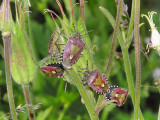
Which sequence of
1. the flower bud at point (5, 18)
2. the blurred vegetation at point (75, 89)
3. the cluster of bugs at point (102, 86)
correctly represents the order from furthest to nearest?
1. the blurred vegetation at point (75, 89)
2. the cluster of bugs at point (102, 86)
3. the flower bud at point (5, 18)

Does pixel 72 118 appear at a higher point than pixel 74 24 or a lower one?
lower

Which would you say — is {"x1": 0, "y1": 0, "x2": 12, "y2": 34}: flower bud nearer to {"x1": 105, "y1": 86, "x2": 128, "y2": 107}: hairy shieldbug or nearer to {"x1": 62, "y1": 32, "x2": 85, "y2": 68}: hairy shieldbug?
{"x1": 62, "y1": 32, "x2": 85, "y2": 68}: hairy shieldbug

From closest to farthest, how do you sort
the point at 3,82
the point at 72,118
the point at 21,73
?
the point at 21,73 → the point at 72,118 → the point at 3,82

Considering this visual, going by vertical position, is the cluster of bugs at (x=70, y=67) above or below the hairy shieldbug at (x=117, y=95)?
above

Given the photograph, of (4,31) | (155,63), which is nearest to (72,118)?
(155,63)

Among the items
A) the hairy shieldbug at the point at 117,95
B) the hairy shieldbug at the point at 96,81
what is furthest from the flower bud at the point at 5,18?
the hairy shieldbug at the point at 117,95

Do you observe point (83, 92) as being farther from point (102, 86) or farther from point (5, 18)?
point (5, 18)

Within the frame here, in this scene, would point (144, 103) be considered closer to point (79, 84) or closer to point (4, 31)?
point (79, 84)

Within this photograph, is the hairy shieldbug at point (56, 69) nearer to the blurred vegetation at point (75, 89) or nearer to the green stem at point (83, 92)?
the green stem at point (83, 92)
